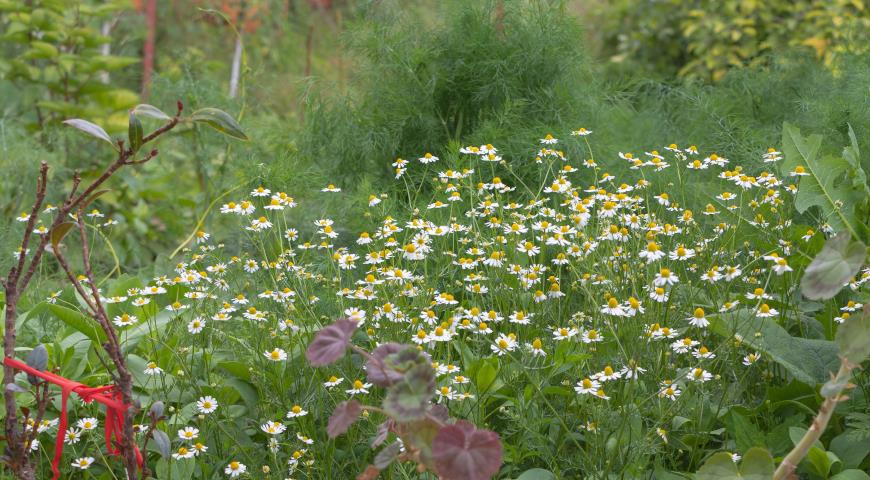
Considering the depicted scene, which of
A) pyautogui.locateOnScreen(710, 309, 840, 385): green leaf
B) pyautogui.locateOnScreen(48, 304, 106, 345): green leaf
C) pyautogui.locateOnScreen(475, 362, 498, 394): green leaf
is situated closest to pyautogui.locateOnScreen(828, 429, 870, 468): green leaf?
pyautogui.locateOnScreen(710, 309, 840, 385): green leaf

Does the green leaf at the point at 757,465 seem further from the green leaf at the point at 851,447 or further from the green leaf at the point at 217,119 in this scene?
the green leaf at the point at 217,119

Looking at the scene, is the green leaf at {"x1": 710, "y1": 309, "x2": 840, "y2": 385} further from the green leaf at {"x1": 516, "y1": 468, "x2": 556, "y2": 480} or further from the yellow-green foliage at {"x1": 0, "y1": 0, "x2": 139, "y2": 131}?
the yellow-green foliage at {"x1": 0, "y1": 0, "x2": 139, "y2": 131}

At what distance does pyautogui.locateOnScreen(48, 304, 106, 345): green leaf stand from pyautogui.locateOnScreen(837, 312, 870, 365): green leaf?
1.68 metres

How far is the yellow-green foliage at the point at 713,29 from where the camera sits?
5.78m

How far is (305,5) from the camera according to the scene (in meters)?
7.83

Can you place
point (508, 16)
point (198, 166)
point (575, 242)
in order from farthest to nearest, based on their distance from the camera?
point (198, 166) → point (508, 16) → point (575, 242)

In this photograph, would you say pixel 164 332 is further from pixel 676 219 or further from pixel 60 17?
pixel 60 17

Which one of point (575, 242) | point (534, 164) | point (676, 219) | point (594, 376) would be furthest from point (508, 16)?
point (594, 376)

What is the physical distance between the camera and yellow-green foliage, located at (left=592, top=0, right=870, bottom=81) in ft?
19.0

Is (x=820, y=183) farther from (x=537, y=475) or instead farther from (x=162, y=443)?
(x=162, y=443)

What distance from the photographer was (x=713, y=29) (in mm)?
6434

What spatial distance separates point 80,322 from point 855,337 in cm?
176

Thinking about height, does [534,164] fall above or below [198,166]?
above

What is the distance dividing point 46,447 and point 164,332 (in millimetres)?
382
